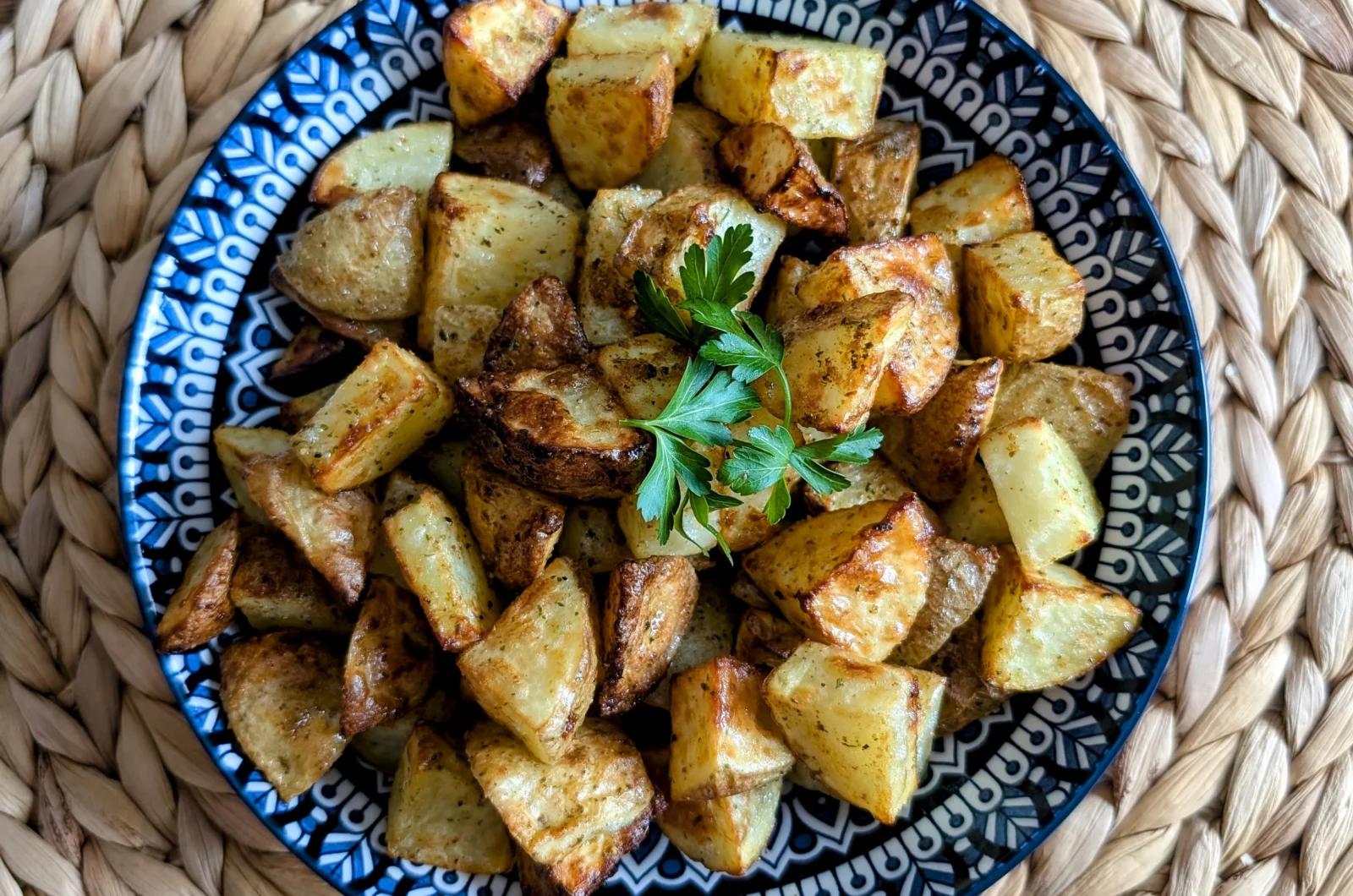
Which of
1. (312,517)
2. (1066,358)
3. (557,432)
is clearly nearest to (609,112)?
(557,432)

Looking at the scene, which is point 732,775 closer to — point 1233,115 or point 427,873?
point 427,873

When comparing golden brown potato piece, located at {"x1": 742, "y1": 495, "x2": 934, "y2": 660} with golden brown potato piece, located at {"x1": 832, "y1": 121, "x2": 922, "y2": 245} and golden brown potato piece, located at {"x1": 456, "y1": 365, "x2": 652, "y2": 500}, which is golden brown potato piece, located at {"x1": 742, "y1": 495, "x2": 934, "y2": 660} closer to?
golden brown potato piece, located at {"x1": 456, "y1": 365, "x2": 652, "y2": 500}

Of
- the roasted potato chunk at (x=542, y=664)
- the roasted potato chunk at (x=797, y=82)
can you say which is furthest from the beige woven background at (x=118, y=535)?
the roasted potato chunk at (x=542, y=664)

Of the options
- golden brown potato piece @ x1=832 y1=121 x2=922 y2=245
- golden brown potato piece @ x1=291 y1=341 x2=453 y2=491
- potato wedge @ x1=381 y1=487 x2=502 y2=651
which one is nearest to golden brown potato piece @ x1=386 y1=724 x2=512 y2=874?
potato wedge @ x1=381 y1=487 x2=502 y2=651

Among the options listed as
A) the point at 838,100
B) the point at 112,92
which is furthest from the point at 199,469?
the point at 838,100

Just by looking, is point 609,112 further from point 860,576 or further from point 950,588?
point 950,588

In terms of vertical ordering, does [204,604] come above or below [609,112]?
below

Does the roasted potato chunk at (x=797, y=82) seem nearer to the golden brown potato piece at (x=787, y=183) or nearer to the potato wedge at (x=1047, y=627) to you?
the golden brown potato piece at (x=787, y=183)
